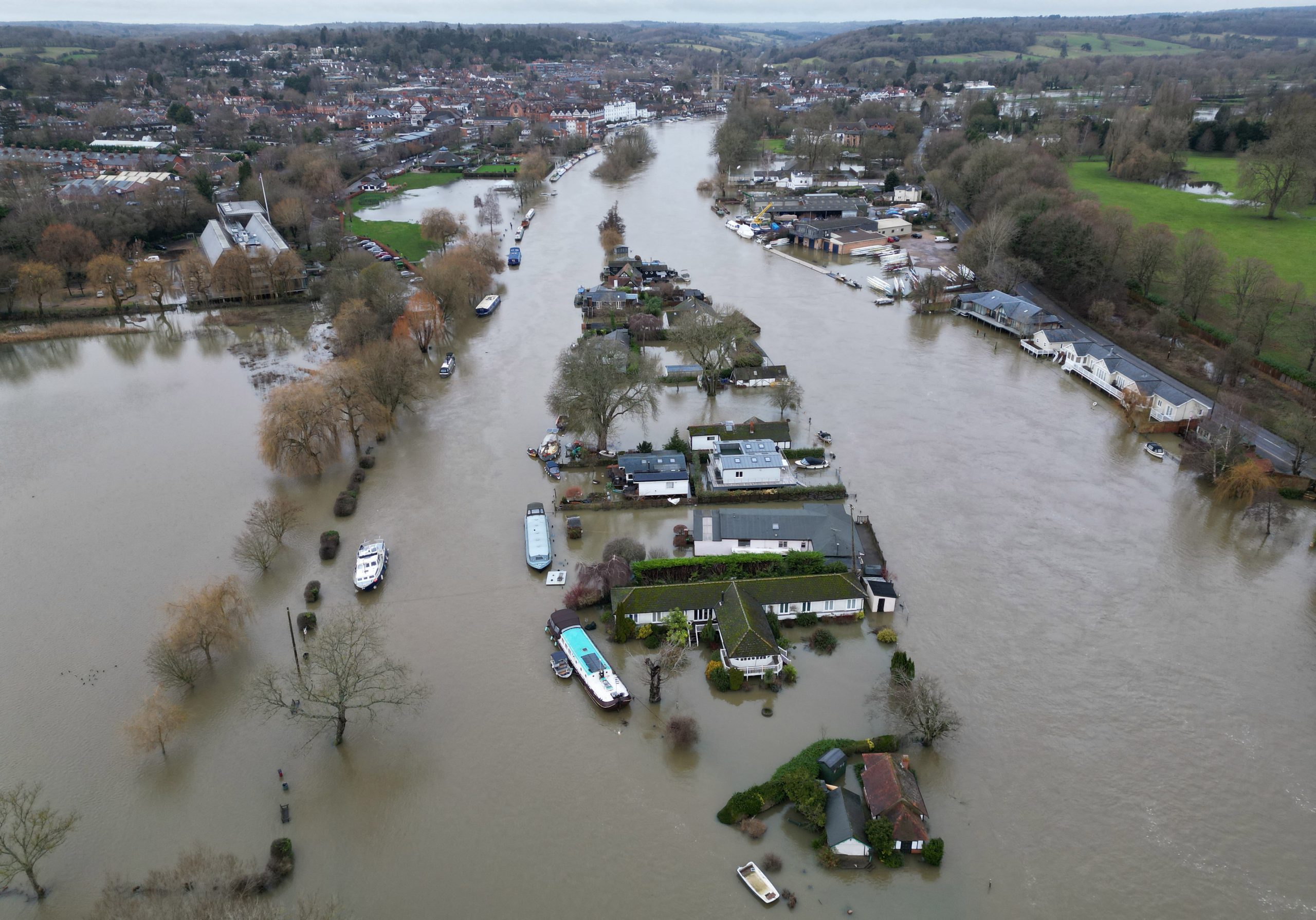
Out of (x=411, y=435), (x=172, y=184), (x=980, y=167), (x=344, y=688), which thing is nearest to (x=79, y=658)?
(x=344, y=688)

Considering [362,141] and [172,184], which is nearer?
[172,184]

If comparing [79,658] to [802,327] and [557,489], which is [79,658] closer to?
[557,489]

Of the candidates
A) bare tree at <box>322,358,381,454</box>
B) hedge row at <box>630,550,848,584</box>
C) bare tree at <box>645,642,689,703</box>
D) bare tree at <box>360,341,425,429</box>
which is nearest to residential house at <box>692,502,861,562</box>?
hedge row at <box>630,550,848,584</box>

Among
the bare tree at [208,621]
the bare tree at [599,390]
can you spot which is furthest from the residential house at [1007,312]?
the bare tree at [208,621]

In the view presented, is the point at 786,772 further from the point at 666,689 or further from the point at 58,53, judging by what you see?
the point at 58,53

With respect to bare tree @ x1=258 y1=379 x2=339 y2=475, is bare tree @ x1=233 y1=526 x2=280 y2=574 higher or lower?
lower

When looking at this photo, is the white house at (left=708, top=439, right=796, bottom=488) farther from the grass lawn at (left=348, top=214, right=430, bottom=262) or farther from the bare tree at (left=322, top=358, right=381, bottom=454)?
the grass lawn at (left=348, top=214, right=430, bottom=262)
